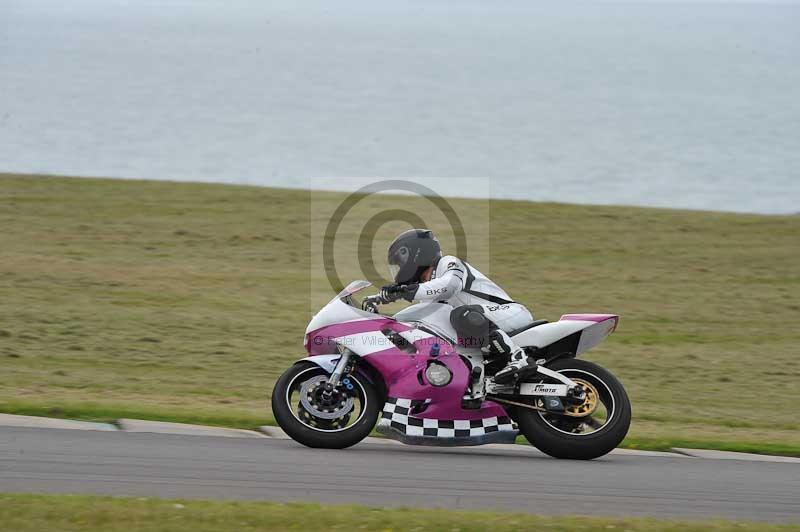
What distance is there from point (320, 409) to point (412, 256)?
1390mm

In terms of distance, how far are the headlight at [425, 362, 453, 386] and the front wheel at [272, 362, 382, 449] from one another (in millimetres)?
452

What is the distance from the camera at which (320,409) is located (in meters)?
8.78

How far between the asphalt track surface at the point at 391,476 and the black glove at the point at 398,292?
120 centimetres

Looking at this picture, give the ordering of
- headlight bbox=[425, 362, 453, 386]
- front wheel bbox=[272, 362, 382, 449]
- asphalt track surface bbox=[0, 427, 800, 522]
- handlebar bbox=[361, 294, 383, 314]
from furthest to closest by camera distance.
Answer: handlebar bbox=[361, 294, 383, 314] → headlight bbox=[425, 362, 453, 386] → front wheel bbox=[272, 362, 382, 449] → asphalt track surface bbox=[0, 427, 800, 522]

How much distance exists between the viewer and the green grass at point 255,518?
6.38m

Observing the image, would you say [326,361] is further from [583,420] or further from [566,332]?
[583,420]

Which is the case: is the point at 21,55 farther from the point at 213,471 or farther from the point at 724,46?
the point at 213,471

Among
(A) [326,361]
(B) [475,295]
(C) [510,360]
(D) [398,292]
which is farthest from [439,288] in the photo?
(A) [326,361]

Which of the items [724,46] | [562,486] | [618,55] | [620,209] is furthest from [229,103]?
[724,46]

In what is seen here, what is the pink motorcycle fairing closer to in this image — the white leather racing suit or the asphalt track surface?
the asphalt track surface

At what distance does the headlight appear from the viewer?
349 inches
